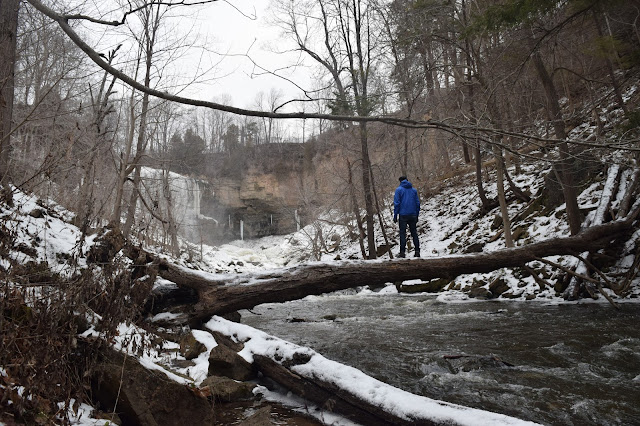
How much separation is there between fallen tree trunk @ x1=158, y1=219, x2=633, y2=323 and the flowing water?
2.93 ft

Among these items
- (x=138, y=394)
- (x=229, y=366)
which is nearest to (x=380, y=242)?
(x=229, y=366)

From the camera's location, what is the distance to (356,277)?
5.97 meters

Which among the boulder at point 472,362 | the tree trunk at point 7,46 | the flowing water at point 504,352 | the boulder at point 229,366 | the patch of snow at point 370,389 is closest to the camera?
the patch of snow at point 370,389

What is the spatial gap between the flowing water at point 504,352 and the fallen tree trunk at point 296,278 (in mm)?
893

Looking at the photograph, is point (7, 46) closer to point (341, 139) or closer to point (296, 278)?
point (296, 278)

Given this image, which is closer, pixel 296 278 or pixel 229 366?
pixel 229 366

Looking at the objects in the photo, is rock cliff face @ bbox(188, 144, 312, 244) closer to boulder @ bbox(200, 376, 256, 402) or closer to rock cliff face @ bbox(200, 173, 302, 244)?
rock cliff face @ bbox(200, 173, 302, 244)

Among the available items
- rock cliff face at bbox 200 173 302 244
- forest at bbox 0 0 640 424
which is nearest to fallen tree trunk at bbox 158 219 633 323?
forest at bbox 0 0 640 424

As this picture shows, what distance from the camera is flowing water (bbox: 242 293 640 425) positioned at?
3.57m

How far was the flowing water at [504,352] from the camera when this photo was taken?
11.7 feet

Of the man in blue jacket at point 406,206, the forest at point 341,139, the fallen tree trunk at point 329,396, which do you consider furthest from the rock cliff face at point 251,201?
the fallen tree trunk at point 329,396

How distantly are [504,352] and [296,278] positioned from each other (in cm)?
283

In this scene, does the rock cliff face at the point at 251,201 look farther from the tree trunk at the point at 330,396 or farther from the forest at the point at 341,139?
the tree trunk at the point at 330,396

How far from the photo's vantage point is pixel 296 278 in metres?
5.72
